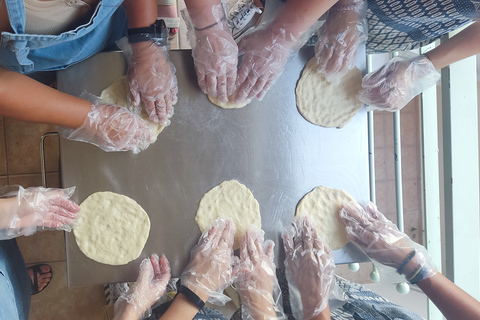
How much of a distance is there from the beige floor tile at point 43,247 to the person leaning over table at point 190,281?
84 cm

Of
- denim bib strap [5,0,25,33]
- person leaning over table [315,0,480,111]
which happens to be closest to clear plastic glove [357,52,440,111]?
person leaning over table [315,0,480,111]

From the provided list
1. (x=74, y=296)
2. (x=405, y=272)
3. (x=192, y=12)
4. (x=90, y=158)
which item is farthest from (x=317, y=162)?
(x=74, y=296)

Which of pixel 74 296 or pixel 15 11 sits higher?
pixel 15 11

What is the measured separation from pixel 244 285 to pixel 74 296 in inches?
44.4

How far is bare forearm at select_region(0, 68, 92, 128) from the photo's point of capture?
791 millimetres

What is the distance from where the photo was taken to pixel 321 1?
875 mm

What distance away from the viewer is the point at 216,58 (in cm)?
93

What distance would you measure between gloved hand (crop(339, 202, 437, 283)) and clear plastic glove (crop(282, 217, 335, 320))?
12 centimetres

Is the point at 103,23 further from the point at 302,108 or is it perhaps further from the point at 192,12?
the point at 302,108

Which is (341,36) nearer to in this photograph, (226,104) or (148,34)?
(226,104)

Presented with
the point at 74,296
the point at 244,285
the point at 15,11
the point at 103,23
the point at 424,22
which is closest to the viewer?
the point at 15,11

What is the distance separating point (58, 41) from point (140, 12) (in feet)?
0.87

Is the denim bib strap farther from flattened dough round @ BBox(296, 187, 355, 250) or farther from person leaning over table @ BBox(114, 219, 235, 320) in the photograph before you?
flattened dough round @ BBox(296, 187, 355, 250)

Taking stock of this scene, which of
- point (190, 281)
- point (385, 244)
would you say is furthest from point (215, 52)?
point (385, 244)
